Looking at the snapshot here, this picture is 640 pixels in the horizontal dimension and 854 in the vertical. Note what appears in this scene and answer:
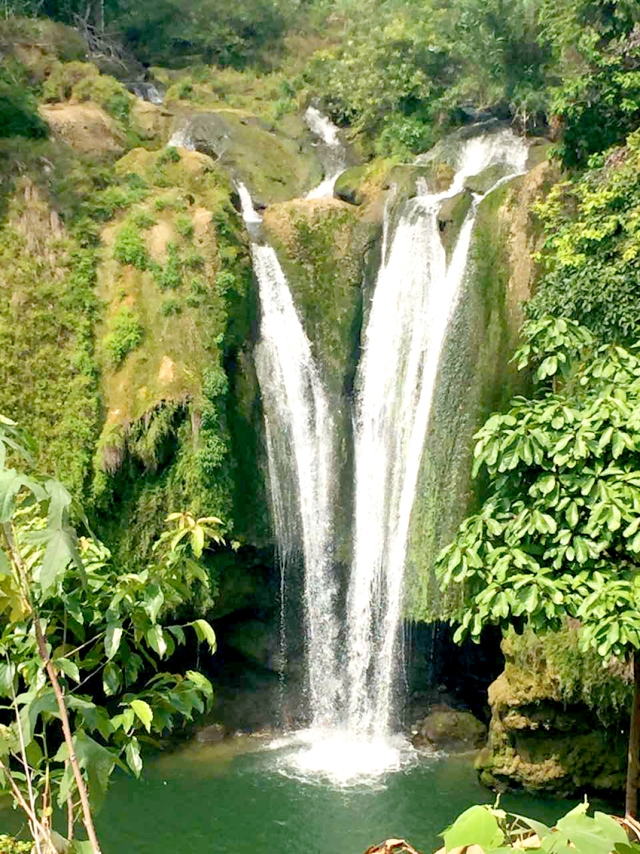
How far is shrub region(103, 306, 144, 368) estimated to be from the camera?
13484 millimetres

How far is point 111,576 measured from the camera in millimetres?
3229

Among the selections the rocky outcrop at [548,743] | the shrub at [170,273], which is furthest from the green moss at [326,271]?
the rocky outcrop at [548,743]

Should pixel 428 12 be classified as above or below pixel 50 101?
above

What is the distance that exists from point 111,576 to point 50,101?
17659 millimetres

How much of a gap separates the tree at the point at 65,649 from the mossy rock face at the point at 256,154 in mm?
15974

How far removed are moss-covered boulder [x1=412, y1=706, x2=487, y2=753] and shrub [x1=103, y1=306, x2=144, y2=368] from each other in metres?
6.54

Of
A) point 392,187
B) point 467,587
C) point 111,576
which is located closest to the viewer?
point 111,576

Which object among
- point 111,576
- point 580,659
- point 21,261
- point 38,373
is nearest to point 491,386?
point 580,659

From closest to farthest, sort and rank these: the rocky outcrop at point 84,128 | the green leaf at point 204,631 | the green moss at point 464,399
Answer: the green leaf at point 204,631, the green moss at point 464,399, the rocky outcrop at point 84,128

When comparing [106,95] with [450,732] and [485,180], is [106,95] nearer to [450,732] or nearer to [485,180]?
[485,180]

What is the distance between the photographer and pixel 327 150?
2031cm

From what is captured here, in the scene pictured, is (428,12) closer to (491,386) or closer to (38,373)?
(491,386)

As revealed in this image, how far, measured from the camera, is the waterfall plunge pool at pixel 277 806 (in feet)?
32.8

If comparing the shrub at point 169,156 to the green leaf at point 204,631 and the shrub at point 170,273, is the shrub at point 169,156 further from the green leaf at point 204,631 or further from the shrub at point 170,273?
the green leaf at point 204,631
